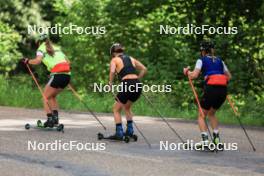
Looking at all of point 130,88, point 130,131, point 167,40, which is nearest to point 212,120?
point 130,88

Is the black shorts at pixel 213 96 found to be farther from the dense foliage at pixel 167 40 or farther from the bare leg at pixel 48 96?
the dense foliage at pixel 167 40

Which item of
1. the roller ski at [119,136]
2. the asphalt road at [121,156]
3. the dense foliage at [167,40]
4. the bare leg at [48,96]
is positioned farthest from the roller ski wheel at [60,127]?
the dense foliage at [167,40]

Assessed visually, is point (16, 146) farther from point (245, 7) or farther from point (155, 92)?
point (245, 7)

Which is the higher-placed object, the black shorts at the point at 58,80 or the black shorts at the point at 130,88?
the black shorts at the point at 58,80

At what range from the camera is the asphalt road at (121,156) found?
11.1m

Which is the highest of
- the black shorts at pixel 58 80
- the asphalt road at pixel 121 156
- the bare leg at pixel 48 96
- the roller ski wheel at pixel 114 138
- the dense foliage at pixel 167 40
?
the dense foliage at pixel 167 40

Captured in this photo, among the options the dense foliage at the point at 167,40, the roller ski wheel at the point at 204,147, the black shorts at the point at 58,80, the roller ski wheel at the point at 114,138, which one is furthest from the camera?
the dense foliage at the point at 167,40

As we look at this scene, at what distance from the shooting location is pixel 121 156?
1272 centimetres

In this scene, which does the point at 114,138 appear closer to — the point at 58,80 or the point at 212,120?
the point at 212,120

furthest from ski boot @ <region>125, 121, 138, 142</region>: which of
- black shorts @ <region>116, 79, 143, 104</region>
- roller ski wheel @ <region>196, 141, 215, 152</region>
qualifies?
roller ski wheel @ <region>196, 141, 215, 152</region>

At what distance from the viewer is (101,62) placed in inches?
1350

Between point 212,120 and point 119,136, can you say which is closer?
point 212,120

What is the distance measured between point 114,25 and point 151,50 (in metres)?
2.43

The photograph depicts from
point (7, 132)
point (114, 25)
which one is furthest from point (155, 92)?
point (7, 132)
